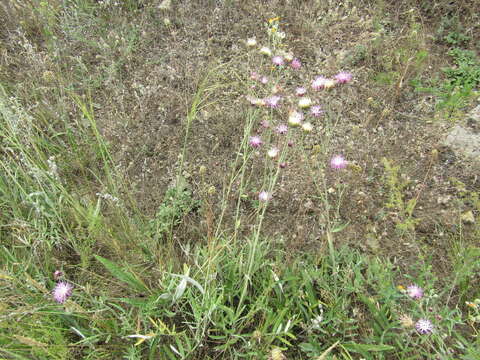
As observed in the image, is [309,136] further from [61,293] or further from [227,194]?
[61,293]

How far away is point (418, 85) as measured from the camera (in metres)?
2.57

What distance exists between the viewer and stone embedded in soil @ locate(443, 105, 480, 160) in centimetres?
224

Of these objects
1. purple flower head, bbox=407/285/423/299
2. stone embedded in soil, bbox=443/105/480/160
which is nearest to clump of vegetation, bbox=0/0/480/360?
purple flower head, bbox=407/285/423/299

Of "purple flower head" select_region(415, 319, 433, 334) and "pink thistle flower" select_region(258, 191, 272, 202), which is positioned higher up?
"pink thistle flower" select_region(258, 191, 272, 202)

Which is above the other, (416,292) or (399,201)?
(399,201)

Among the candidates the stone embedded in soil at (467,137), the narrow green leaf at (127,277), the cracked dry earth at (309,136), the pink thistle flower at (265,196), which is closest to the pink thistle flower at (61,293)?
the narrow green leaf at (127,277)

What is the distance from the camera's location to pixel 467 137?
2279 millimetres

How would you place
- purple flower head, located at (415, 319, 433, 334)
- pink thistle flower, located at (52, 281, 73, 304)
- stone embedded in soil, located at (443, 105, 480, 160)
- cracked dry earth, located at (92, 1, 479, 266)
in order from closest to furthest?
purple flower head, located at (415, 319, 433, 334) < pink thistle flower, located at (52, 281, 73, 304) < cracked dry earth, located at (92, 1, 479, 266) < stone embedded in soil, located at (443, 105, 480, 160)

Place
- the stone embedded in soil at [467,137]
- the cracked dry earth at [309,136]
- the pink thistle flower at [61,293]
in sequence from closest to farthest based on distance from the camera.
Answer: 1. the pink thistle flower at [61,293]
2. the cracked dry earth at [309,136]
3. the stone embedded in soil at [467,137]

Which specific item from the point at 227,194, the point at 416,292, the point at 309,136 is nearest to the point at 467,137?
the point at 309,136

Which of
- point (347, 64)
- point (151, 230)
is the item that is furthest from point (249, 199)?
point (347, 64)

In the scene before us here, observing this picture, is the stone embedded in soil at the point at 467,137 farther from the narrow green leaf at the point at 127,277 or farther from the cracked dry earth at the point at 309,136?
the narrow green leaf at the point at 127,277

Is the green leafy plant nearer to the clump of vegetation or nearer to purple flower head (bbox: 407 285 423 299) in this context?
the clump of vegetation

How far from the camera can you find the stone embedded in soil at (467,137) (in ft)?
7.34
